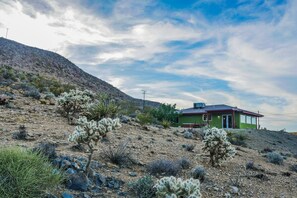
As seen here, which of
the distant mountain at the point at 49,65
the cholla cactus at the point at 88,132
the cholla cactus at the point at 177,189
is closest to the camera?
the cholla cactus at the point at 177,189

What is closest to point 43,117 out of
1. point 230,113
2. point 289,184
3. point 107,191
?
point 107,191

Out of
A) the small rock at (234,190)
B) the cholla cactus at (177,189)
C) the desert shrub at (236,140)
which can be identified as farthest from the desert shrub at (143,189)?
the desert shrub at (236,140)

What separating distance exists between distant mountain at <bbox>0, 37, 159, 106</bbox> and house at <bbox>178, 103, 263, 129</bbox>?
15209mm

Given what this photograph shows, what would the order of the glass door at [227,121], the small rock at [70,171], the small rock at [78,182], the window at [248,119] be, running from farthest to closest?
the window at [248,119], the glass door at [227,121], the small rock at [70,171], the small rock at [78,182]

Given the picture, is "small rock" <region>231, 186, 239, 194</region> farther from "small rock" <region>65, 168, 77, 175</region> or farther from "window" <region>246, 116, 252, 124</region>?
"window" <region>246, 116, 252, 124</region>

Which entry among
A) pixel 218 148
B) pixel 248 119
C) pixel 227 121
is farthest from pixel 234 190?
pixel 248 119

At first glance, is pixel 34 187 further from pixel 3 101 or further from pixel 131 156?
pixel 3 101

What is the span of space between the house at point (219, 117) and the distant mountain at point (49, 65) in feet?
49.9

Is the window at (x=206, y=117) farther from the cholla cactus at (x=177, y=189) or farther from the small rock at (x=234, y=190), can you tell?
the cholla cactus at (x=177, y=189)

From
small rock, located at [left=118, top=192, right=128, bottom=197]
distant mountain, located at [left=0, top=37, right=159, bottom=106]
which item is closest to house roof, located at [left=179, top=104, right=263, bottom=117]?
distant mountain, located at [left=0, top=37, right=159, bottom=106]

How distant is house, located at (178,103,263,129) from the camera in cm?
3928

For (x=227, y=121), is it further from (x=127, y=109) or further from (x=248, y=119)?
→ (x=127, y=109)

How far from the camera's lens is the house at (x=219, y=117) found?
39.3 m

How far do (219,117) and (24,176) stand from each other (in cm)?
3741
